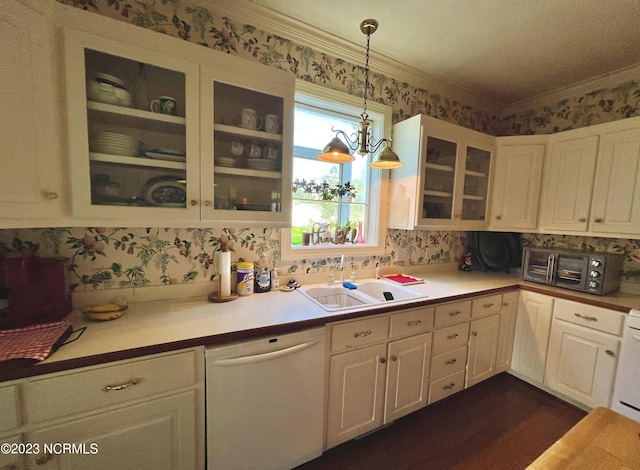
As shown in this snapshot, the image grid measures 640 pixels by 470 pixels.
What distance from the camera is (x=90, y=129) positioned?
3.46 ft

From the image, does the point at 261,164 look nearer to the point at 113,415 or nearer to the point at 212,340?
the point at 212,340

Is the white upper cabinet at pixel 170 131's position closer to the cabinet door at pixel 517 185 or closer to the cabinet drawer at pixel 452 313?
the cabinet drawer at pixel 452 313

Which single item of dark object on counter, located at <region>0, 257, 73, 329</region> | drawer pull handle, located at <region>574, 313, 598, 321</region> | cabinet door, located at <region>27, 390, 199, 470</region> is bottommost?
cabinet door, located at <region>27, 390, 199, 470</region>

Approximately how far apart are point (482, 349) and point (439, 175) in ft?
4.74

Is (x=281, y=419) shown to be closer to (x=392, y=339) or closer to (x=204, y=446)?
(x=204, y=446)

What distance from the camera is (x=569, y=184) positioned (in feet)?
6.72

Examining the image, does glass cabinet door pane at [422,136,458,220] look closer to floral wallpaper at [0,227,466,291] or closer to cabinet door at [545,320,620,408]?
floral wallpaper at [0,227,466,291]

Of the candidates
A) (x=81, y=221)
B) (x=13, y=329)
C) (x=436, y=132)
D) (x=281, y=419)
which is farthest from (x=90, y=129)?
(x=436, y=132)

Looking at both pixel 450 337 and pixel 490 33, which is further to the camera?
pixel 450 337

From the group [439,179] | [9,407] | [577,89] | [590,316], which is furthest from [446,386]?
[577,89]

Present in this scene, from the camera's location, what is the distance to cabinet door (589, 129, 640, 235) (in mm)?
1751

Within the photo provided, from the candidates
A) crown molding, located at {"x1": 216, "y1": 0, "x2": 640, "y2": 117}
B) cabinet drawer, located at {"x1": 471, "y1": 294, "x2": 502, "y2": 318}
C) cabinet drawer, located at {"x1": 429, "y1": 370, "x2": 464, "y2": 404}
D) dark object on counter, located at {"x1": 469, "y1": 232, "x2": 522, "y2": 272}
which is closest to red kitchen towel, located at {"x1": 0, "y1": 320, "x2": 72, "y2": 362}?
crown molding, located at {"x1": 216, "y1": 0, "x2": 640, "y2": 117}

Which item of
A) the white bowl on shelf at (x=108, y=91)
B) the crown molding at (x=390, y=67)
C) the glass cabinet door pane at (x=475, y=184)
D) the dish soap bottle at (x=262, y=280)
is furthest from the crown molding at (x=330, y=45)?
the dish soap bottle at (x=262, y=280)

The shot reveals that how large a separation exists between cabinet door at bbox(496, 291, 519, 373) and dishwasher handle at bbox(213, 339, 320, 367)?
1.74 meters
